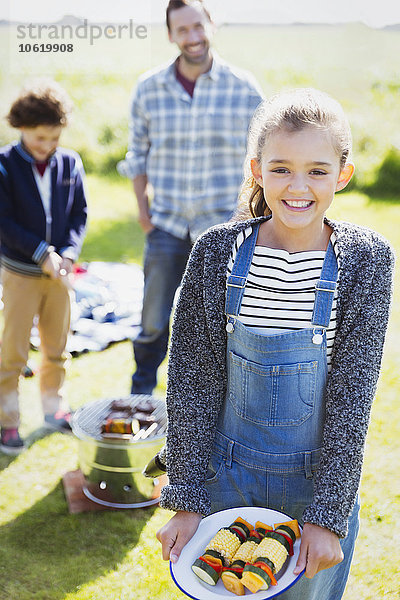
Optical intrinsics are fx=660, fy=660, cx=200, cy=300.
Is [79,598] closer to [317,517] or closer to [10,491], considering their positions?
[10,491]

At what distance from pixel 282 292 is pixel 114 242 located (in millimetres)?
7033

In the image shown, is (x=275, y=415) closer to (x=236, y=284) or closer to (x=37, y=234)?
(x=236, y=284)

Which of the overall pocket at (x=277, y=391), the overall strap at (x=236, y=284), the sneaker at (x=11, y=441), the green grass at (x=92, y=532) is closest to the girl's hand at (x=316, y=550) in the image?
the overall pocket at (x=277, y=391)

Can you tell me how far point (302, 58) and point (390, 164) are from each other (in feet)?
20.2

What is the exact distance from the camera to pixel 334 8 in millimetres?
14320

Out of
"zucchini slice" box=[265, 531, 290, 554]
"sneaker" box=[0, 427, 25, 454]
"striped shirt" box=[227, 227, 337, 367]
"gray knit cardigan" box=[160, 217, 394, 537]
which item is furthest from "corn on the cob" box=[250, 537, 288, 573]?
"sneaker" box=[0, 427, 25, 454]

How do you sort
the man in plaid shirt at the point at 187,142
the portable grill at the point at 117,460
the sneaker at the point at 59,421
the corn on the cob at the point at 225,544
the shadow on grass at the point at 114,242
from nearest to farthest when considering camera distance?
the corn on the cob at the point at 225,544 < the portable grill at the point at 117,460 < the man in plaid shirt at the point at 187,142 < the sneaker at the point at 59,421 < the shadow on grass at the point at 114,242

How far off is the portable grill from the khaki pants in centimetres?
61

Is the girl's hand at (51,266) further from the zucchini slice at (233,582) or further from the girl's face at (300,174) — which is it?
the zucchini slice at (233,582)

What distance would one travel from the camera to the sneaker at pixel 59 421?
4.14m

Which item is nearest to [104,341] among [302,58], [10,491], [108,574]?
[10,491]

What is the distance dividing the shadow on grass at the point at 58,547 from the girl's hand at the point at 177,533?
1.31 meters

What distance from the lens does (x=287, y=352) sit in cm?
176

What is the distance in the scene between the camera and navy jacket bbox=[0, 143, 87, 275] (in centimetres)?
367
